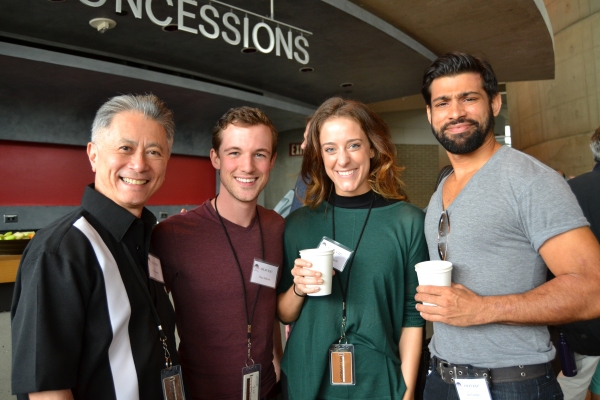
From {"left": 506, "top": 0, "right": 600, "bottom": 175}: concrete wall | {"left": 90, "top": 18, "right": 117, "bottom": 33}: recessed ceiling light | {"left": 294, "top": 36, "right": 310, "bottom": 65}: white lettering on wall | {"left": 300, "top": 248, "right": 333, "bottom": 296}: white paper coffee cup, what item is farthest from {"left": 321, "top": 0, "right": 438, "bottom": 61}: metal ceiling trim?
{"left": 300, "top": 248, "right": 333, "bottom": 296}: white paper coffee cup

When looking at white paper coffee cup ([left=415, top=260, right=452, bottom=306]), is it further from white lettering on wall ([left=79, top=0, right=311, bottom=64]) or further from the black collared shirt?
white lettering on wall ([left=79, top=0, right=311, bottom=64])

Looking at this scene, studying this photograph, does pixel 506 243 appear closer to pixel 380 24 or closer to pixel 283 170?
pixel 380 24

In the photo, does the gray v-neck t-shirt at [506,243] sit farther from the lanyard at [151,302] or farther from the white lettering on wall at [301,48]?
the white lettering on wall at [301,48]

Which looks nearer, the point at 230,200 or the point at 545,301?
the point at 545,301

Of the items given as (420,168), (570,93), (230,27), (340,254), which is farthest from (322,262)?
(420,168)

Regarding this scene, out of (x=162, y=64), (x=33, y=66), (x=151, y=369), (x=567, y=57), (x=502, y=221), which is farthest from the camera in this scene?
(x=567, y=57)

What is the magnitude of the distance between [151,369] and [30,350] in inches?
13.5

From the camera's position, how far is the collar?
1305 millimetres

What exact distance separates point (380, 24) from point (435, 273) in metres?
5.14

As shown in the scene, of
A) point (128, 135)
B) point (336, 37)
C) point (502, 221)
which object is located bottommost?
point (502, 221)

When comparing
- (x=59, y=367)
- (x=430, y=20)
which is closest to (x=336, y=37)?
(x=430, y=20)

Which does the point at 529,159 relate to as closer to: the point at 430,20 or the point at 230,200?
the point at 230,200

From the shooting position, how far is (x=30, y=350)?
1.03m

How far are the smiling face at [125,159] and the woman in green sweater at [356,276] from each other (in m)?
0.60
